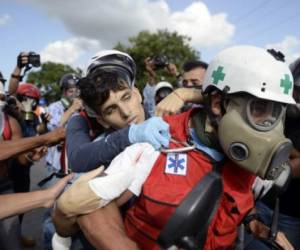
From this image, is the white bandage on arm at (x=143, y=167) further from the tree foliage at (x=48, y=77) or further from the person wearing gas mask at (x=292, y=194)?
the tree foliage at (x=48, y=77)

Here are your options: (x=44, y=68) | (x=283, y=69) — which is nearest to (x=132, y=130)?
(x=283, y=69)

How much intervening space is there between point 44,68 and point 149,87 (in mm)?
71968

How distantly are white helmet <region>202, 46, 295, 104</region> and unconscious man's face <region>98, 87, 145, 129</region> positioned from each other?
20.3 inches

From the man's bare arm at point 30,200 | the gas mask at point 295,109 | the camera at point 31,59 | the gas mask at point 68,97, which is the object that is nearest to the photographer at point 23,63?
the camera at point 31,59

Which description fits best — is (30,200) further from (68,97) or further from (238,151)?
(68,97)

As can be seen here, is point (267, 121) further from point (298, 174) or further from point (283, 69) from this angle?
point (298, 174)

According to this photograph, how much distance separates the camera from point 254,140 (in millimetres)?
1604

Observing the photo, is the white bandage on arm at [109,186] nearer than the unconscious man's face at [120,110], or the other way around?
the white bandage on arm at [109,186]

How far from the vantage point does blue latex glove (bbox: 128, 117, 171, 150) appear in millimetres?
1695

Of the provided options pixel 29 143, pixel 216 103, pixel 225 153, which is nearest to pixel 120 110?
pixel 216 103

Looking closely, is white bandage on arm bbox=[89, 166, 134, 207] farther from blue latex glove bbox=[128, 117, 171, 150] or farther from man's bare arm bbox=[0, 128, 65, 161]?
man's bare arm bbox=[0, 128, 65, 161]

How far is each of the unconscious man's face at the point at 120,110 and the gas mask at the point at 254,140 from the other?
0.58 meters

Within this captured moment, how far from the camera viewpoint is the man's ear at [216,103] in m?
1.80

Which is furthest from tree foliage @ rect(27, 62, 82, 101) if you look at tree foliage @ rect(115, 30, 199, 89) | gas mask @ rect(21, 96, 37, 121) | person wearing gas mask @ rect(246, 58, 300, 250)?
person wearing gas mask @ rect(246, 58, 300, 250)
